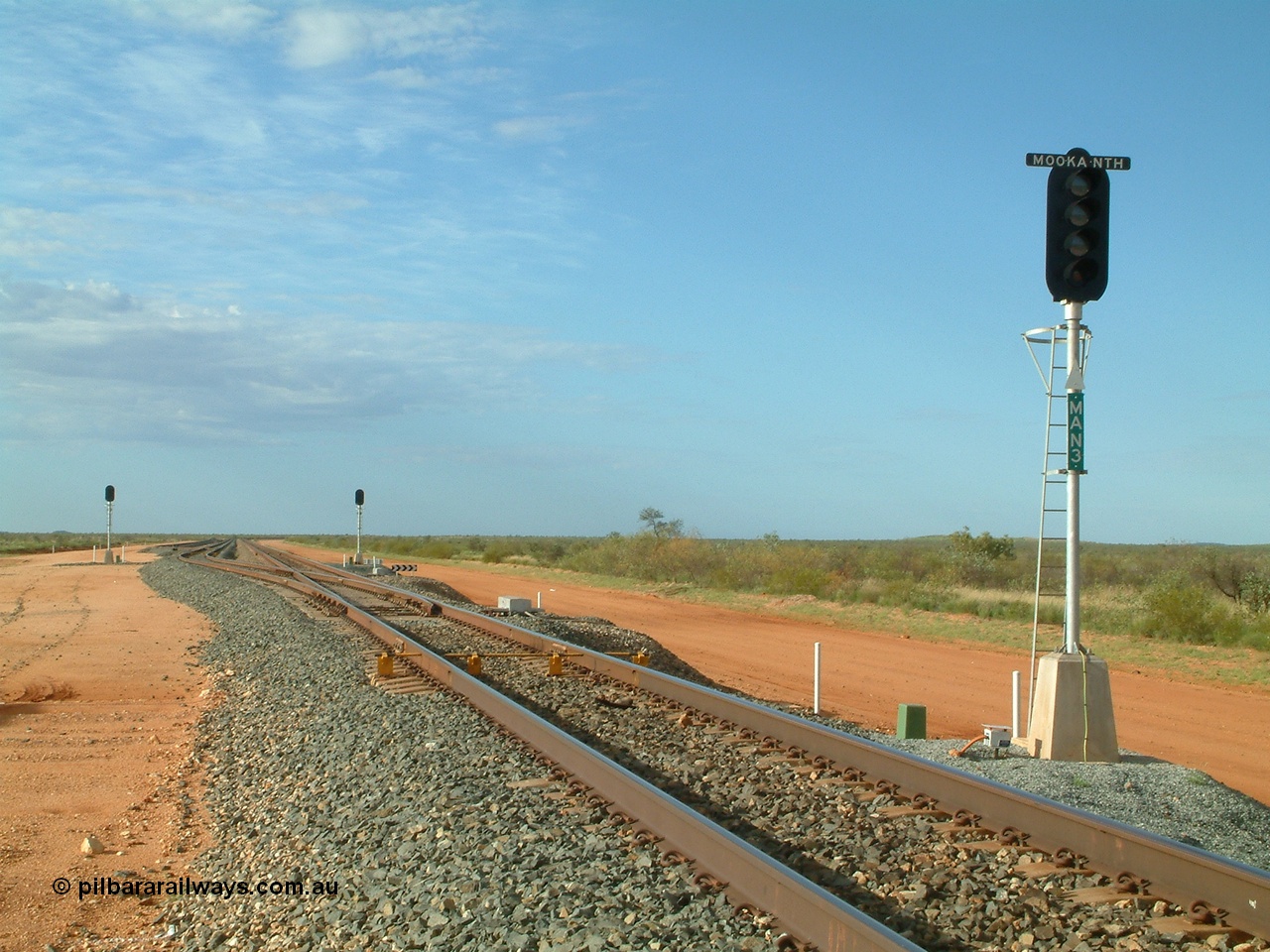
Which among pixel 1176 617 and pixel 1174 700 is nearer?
pixel 1174 700

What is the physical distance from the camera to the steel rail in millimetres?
4848

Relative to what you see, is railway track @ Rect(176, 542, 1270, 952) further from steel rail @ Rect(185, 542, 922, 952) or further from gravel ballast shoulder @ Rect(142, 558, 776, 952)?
gravel ballast shoulder @ Rect(142, 558, 776, 952)

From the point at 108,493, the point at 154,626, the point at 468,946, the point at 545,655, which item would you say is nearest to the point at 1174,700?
the point at 545,655

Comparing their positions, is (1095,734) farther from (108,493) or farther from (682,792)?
(108,493)

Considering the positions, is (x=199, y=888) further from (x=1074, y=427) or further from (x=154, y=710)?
(x=1074, y=427)

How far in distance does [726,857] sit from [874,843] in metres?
1.25

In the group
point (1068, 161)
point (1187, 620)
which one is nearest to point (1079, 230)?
point (1068, 161)

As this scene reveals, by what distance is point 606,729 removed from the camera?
10.7 metres

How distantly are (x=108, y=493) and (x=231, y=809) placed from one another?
178ft

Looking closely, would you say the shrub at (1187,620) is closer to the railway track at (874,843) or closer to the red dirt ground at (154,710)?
the red dirt ground at (154,710)

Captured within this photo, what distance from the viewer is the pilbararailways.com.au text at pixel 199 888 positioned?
21.3 feet

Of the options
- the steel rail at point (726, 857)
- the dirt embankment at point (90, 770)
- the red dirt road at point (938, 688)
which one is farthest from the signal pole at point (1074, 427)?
the dirt embankment at point (90, 770)

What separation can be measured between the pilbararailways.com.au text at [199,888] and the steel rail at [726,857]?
1977 millimetres

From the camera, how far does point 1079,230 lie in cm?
1012
